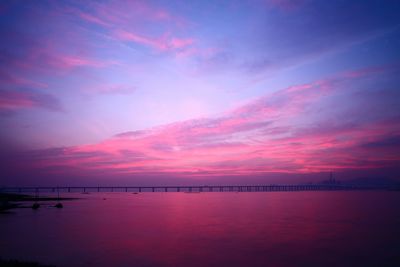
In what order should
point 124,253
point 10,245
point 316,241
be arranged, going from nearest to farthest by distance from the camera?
point 124,253
point 10,245
point 316,241

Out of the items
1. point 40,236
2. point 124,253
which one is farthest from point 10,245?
point 124,253

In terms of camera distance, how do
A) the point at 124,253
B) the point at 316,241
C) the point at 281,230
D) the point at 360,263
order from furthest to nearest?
the point at 281,230, the point at 316,241, the point at 124,253, the point at 360,263

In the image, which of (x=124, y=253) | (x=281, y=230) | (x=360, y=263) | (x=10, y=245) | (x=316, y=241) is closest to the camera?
(x=360, y=263)

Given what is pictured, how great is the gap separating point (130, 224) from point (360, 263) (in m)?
28.0

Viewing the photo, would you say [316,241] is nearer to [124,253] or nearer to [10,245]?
[124,253]

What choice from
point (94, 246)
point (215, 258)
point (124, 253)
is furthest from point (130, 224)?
point (215, 258)

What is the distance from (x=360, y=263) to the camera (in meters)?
23.0

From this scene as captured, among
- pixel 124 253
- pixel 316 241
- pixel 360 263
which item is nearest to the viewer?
pixel 360 263

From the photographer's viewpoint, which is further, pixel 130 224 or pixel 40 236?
pixel 130 224

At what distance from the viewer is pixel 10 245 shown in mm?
26984

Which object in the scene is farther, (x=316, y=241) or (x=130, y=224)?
(x=130, y=224)

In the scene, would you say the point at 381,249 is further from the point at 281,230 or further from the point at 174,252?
the point at 174,252

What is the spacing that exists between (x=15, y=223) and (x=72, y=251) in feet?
68.1

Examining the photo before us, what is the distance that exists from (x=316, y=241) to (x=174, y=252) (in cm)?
1350
